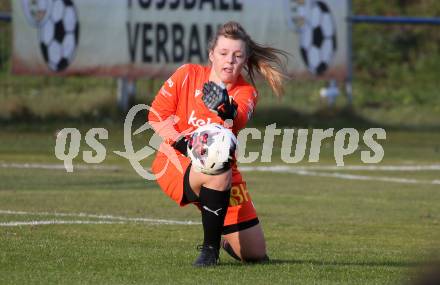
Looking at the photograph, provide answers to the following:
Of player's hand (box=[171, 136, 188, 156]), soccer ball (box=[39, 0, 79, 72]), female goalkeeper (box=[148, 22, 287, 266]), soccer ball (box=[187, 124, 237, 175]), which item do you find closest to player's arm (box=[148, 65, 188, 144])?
female goalkeeper (box=[148, 22, 287, 266])

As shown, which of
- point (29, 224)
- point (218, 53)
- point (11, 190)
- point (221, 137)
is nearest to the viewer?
point (221, 137)

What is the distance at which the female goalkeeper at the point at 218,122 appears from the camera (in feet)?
22.6

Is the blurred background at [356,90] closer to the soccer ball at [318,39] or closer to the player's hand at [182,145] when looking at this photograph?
the soccer ball at [318,39]

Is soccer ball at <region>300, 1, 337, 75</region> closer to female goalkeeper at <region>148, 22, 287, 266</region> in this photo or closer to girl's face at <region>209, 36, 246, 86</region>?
female goalkeeper at <region>148, 22, 287, 266</region>

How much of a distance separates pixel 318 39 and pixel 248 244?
53.1 ft

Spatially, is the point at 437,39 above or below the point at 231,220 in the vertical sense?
below

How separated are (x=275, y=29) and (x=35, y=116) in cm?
501

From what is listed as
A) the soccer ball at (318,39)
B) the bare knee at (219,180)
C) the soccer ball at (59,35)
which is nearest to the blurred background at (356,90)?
the soccer ball at (318,39)

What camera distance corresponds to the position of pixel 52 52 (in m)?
21.1

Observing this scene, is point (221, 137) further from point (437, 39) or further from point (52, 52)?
point (437, 39)

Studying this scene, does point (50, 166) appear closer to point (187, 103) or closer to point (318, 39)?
point (187, 103)

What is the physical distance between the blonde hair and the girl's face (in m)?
0.04

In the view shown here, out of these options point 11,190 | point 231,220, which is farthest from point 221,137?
point 11,190

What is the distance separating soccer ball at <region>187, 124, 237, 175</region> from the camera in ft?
21.6
